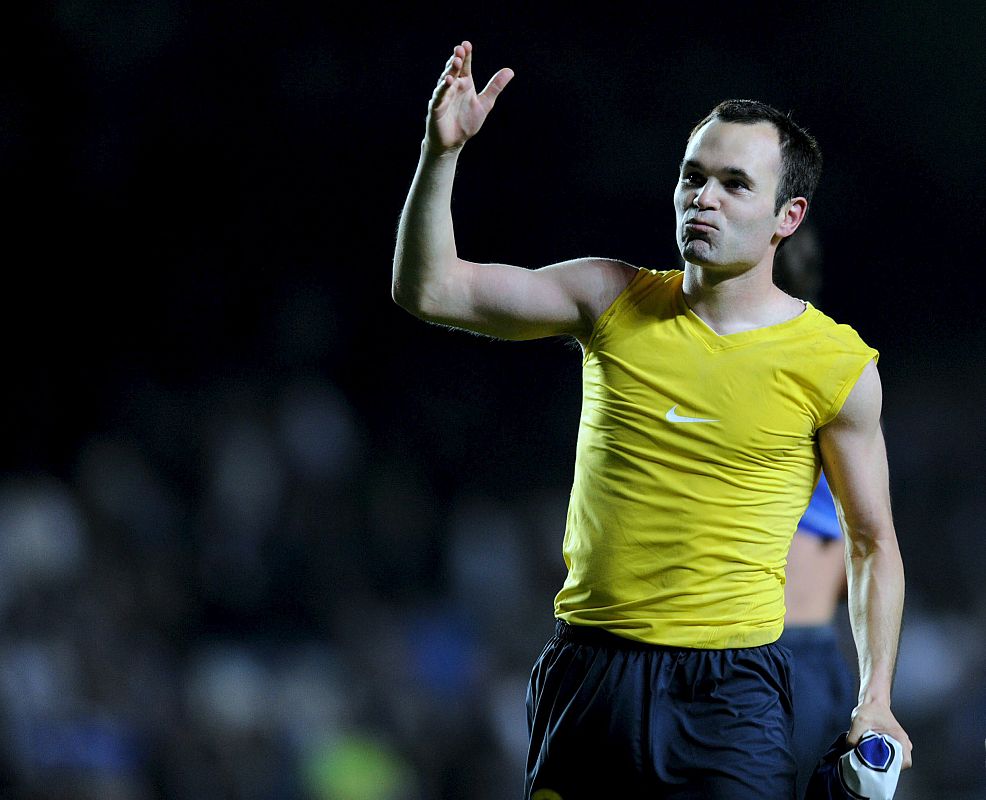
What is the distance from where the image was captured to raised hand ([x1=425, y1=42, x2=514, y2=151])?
6.02 feet

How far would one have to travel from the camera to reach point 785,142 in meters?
2.01

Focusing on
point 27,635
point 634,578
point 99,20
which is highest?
point 99,20

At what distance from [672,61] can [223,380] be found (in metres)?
2.34

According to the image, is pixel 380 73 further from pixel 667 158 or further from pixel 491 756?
pixel 491 756

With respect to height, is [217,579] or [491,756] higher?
[217,579]

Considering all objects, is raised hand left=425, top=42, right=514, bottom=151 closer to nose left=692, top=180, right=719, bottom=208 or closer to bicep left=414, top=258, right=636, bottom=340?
bicep left=414, top=258, right=636, bottom=340

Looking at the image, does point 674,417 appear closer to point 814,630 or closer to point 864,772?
point 864,772

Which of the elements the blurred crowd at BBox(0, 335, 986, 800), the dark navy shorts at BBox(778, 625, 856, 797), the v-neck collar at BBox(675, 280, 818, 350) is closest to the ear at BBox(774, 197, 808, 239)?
the v-neck collar at BBox(675, 280, 818, 350)

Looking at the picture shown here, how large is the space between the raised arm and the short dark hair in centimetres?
28

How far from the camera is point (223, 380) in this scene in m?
4.95

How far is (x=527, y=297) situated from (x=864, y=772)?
2.88 ft

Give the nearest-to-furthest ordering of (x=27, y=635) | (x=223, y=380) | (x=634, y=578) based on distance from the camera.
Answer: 1. (x=634, y=578)
2. (x=27, y=635)
3. (x=223, y=380)

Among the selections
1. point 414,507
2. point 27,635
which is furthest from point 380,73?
point 27,635

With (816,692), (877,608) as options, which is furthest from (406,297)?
(816,692)
